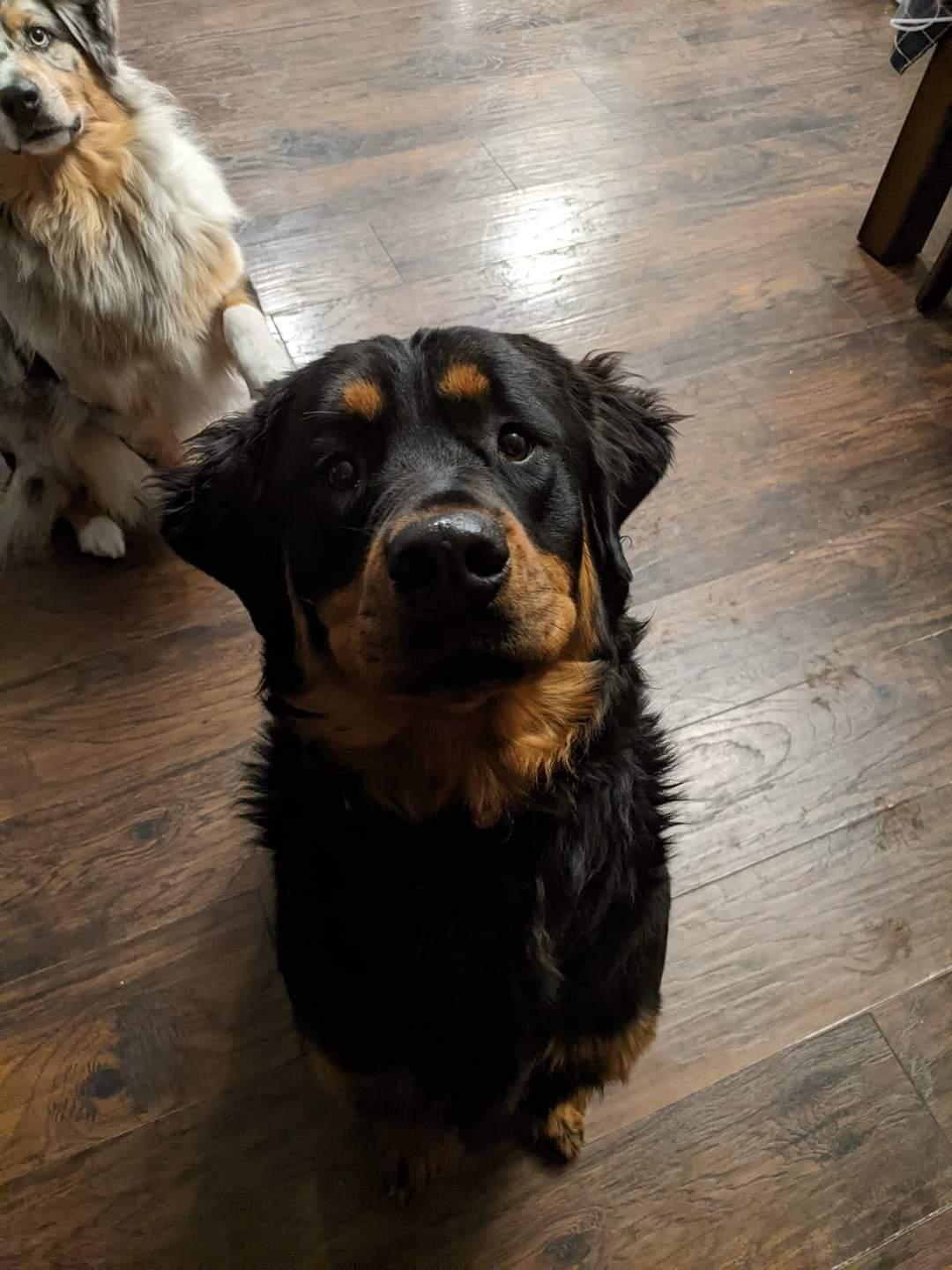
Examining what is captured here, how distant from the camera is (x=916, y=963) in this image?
1.74 metres

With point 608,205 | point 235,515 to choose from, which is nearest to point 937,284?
point 608,205

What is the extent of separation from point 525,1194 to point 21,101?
6.42 ft

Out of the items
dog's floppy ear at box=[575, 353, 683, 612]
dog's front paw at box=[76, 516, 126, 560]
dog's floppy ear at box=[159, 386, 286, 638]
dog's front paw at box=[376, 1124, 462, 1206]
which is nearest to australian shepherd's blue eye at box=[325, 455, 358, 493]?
dog's floppy ear at box=[159, 386, 286, 638]

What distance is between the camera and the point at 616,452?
138cm

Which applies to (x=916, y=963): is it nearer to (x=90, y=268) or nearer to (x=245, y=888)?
(x=245, y=888)

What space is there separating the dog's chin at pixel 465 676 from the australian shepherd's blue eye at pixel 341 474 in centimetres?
27

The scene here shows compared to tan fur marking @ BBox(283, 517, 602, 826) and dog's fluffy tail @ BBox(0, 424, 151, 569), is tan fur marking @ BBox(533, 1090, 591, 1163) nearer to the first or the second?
tan fur marking @ BBox(283, 517, 602, 826)

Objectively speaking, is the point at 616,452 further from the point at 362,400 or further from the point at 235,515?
the point at 235,515

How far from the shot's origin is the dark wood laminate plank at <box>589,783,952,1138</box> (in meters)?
1.66

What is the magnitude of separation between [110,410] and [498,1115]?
4.96ft

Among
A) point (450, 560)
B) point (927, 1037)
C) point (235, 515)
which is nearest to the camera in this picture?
point (450, 560)

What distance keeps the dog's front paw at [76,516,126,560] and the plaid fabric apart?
2.12 metres

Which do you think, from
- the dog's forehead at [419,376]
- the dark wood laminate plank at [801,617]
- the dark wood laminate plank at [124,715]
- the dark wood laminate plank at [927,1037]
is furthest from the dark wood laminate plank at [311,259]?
the dark wood laminate plank at [927,1037]

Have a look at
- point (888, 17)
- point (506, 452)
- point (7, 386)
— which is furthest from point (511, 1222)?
point (888, 17)
